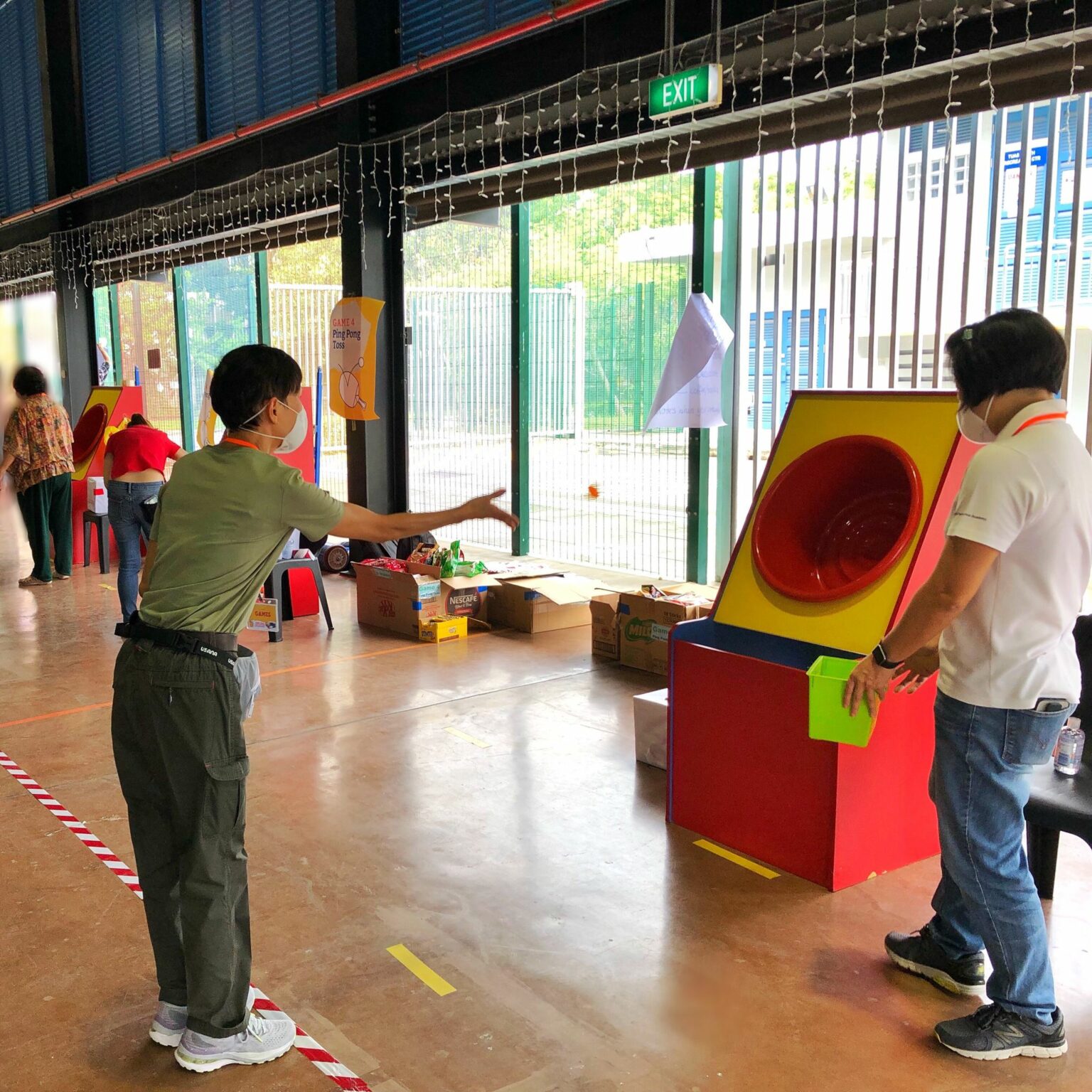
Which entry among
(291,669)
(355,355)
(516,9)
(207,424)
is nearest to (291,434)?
(291,669)

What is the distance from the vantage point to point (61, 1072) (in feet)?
7.90

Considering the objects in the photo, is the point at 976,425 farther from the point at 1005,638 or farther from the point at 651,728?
the point at 651,728

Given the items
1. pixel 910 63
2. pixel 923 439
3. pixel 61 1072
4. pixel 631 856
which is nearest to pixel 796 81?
pixel 910 63

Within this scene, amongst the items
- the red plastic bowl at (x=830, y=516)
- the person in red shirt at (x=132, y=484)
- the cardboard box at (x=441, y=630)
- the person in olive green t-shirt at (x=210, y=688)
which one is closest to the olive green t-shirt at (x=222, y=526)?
the person in olive green t-shirt at (x=210, y=688)

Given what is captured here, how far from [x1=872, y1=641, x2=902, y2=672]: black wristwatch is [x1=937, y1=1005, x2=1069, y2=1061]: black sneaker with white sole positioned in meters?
0.79

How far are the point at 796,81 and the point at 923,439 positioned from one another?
279cm

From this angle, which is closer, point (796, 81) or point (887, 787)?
point (887, 787)

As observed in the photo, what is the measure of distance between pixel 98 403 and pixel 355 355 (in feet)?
11.4

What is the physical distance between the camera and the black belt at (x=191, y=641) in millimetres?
2283

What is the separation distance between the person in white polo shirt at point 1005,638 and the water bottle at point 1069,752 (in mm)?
662

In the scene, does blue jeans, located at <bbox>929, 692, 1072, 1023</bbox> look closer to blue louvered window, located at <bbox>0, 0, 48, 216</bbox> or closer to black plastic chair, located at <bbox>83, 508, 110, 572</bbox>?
black plastic chair, located at <bbox>83, 508, 110, 572</bbox>

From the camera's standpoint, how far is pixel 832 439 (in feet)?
11.7

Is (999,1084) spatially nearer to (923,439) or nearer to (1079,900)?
(1079,900)

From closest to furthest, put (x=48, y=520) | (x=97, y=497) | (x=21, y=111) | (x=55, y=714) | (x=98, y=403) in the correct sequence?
(x=55, y=714)
(x=48, y=520)
(x=97, y=497)
(x=98, y=403)
(x=21, y=111)
